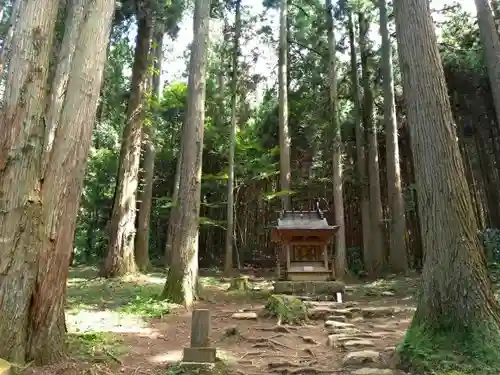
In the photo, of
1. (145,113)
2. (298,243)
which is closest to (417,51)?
(298,243)

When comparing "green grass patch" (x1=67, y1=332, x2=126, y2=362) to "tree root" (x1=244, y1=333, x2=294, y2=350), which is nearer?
"green grass patch" (x1=67, y1=332, x2=126, y2=362)

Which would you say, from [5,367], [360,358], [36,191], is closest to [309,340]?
[360,358]

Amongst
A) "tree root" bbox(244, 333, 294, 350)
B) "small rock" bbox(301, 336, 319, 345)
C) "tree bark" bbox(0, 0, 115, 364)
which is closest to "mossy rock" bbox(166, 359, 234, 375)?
"tree bark" bbox(0, 0, 115, 364)

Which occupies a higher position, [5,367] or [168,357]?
[5,367]

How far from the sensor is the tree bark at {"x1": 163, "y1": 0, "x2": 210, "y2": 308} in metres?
7.95

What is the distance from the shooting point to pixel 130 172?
11.3 metres

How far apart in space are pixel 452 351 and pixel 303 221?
7.47 meters

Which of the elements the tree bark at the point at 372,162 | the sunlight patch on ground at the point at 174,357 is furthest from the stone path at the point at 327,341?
the tree bark at the point at 372,162

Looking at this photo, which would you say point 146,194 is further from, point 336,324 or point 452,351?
point 452,351

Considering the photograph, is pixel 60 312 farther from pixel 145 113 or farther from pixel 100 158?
pixel 100 158

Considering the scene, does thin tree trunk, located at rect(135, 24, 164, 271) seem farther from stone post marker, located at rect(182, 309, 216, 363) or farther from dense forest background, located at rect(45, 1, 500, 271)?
stone post marker, located at rect(182, 309, 216, 363)

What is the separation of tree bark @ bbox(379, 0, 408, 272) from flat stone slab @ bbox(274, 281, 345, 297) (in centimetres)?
468

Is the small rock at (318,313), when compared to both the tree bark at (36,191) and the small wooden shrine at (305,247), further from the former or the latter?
the tree bark at (36,191)

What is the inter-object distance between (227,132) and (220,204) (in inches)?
123
